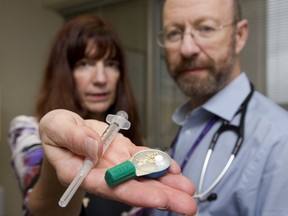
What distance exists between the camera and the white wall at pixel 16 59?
0.36 metres

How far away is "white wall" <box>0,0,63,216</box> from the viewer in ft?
1.19

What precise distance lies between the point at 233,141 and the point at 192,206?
387mm

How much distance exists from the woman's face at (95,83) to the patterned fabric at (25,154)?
117 millimetres

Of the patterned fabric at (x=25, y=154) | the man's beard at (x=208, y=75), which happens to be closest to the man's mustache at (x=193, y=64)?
the man's beard at (x=208, y=75)

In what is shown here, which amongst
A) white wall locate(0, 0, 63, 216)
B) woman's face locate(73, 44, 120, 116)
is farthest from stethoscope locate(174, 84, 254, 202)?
white wall locate(0, 0, 63, 216)

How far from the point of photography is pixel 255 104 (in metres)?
0.68

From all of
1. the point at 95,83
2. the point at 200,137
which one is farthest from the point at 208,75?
the point at 95,83

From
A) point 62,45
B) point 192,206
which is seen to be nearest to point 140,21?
point 62,45

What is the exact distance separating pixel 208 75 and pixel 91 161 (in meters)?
0.50

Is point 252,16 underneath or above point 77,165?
above

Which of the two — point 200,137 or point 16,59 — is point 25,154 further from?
point 200,137

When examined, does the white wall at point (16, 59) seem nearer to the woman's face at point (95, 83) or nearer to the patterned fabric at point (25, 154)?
the patterned fabric at point (25, 154)

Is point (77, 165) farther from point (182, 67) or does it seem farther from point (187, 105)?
point (187, 105)

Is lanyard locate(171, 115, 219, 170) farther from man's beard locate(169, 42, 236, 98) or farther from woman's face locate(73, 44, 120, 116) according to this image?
woman's face locate(73, 44, 120, 116)
